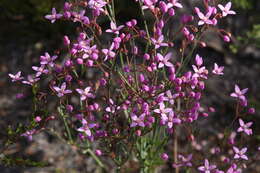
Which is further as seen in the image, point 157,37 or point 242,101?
point 242,101

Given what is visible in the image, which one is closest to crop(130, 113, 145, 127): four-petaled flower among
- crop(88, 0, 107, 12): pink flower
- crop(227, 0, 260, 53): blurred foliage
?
crop(88, 0, 107, 12): pink flower

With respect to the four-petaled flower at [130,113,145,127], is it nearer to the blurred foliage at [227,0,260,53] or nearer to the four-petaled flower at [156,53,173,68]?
the four-petaled flower at [156,53,173,68]

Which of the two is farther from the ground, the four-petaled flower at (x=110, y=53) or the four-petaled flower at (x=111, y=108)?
the four-petaled flower at (x=110, y=53)

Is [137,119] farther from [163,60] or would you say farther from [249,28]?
[249,28]

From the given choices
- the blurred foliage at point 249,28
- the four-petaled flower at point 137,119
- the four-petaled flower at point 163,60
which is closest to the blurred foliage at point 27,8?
the blurred foliage at point 249,28

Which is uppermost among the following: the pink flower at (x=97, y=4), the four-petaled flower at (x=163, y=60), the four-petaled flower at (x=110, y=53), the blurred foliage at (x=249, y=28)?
the pink flower at (x=97, y=4)

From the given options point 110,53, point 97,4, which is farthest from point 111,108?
point 97,4

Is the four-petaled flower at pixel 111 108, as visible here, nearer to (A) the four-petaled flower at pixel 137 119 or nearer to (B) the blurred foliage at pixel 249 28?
(A) the four-petaled flower at pixel 137 119

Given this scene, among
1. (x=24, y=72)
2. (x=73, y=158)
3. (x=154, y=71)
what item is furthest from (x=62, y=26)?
→ (x=154, y=71)

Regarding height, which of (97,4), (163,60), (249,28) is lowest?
(249,28)

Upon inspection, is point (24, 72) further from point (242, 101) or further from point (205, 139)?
point (242, 101)

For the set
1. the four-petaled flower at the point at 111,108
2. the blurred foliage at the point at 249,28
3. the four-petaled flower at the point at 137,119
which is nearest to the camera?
the four-petaled flower at the point at 137,119
